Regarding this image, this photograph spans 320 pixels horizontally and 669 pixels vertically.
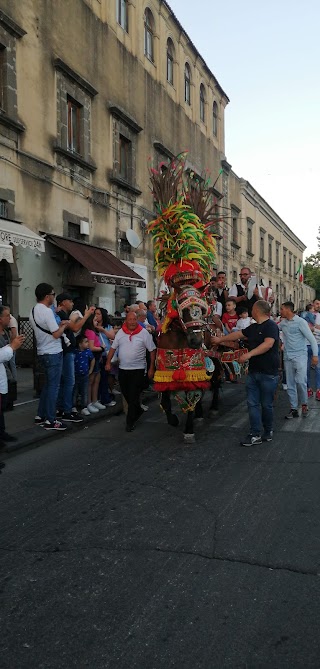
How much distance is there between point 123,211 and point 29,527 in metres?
15.9

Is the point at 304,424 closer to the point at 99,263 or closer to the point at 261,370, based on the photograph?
the point at 261,370

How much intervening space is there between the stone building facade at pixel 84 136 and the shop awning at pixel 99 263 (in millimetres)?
45

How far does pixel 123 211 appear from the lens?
62.6 ft

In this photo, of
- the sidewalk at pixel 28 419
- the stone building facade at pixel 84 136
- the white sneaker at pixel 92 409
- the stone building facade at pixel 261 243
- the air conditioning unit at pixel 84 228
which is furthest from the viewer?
the stone building facade at pixel 261 243

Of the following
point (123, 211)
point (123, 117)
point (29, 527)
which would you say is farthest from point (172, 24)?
point (29, 527)

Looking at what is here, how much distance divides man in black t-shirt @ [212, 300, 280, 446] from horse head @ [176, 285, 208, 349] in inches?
26.1

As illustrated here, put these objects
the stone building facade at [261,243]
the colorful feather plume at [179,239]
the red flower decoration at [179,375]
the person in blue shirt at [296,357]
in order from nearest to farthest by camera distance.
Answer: the red flower decoration at [179,375] < the colorful feather plume at [179,239] < the person in blue shirt at [296,357] < the stone building facade at [261,243]

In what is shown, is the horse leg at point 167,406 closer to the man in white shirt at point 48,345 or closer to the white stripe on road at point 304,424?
the man in white shirt at point 48,345

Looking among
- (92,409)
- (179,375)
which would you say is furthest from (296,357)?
(92,409)

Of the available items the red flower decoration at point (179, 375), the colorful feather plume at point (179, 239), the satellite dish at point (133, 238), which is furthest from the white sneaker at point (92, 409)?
the satellite dish at point (133, 238)

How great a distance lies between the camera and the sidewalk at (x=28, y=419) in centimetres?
682

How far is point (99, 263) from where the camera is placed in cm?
1584

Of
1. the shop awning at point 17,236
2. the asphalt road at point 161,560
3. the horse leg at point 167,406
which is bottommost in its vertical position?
the asphalt road at point 161,560

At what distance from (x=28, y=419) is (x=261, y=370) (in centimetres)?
342
